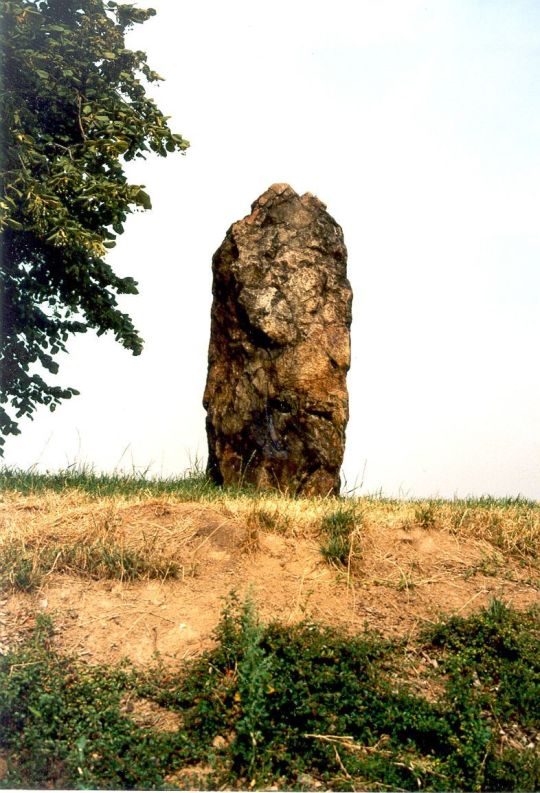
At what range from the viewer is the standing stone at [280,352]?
10688mm

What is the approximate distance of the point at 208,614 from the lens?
6.91 m

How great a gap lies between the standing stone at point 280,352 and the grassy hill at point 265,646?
1.82 meters

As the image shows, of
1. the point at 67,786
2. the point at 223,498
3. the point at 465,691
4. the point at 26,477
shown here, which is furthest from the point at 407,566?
the point at 26,477

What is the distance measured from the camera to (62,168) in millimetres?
11109

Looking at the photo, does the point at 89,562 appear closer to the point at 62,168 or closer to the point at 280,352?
the point at 280,352

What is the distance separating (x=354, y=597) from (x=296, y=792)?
2119mm

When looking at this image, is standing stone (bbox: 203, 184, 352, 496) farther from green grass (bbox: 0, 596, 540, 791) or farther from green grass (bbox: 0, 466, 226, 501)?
green grass (bbox: 0, 596, 540, 791)

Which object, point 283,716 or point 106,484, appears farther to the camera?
point 106,484

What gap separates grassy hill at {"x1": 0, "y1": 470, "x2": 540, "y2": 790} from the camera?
5621mm

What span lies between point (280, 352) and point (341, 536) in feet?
11.6

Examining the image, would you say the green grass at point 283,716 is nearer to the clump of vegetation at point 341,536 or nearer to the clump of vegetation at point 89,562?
the clump of vegetation at point 89,562

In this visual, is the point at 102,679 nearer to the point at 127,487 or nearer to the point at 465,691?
the point at 465,691

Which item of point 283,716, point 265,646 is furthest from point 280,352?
point 283,716

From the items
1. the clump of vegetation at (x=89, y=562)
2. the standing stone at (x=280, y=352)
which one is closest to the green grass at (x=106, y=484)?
the standing stone at (x=280, y=352)
